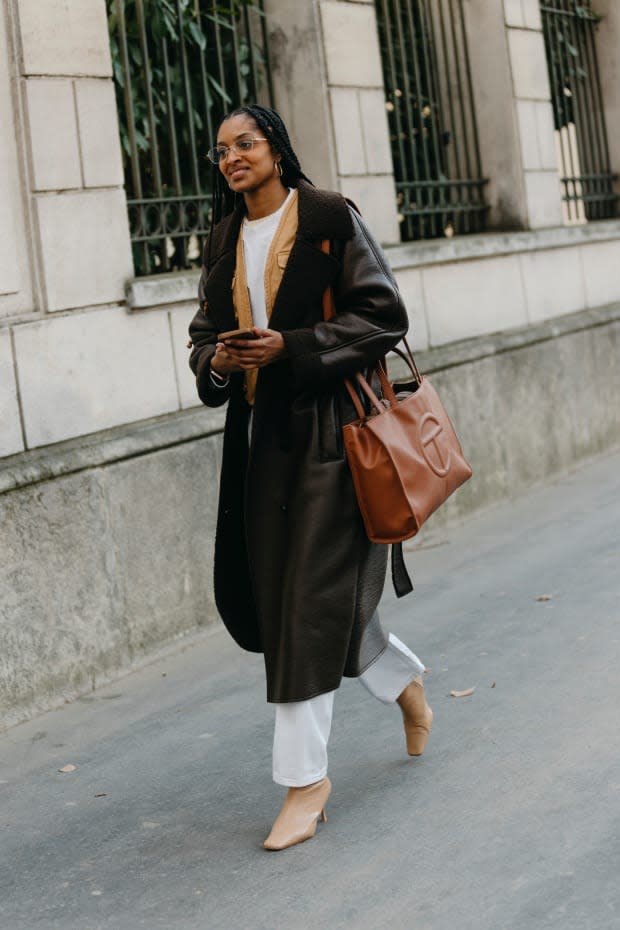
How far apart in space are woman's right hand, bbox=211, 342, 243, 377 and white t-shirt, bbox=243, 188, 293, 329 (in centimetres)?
17

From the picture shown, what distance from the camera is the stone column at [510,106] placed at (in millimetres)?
9734

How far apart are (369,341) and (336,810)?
132 centimetres

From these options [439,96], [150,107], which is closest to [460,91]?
[439,96]

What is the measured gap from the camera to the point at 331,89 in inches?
312

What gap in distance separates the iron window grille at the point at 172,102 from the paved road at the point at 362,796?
2.08 metres

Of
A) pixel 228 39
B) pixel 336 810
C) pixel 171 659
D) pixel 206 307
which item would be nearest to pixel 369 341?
pixel 206 307

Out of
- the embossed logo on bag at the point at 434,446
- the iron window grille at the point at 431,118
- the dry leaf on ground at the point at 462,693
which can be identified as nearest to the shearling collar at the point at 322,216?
the embossed logo on bag at the point at 434,446

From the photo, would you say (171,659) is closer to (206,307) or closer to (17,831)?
(17,831)

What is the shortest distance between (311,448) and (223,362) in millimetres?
329

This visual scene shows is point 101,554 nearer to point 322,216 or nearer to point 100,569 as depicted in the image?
point 100,569

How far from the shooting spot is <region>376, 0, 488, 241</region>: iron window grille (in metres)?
9.20

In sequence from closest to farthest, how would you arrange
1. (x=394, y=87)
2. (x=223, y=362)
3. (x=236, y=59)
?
(x=223, y=362), (x=236, y=59), (x=394, y=87)

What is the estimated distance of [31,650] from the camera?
218 inches

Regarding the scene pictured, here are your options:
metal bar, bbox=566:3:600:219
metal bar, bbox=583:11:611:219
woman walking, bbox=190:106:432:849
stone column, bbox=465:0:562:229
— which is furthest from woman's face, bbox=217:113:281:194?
metal bar, bbox=583:11:611:219
